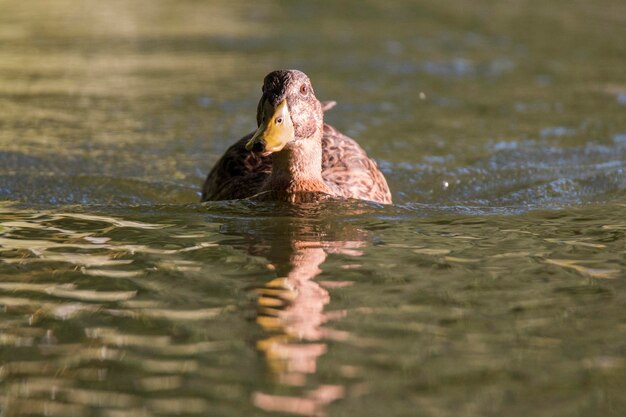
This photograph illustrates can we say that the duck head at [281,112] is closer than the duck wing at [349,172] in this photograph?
Yes

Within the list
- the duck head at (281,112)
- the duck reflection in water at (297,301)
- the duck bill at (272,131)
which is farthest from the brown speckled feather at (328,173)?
the duck bill at (272,131)

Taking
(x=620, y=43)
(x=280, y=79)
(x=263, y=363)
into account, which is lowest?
(x=263, y=363)

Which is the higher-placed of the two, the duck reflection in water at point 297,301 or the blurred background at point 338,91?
A: the blurred background at point 338,91

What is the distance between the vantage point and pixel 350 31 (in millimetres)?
15438

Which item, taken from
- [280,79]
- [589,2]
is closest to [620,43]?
[589,2]

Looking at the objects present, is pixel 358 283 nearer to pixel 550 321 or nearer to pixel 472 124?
pixel 550 321

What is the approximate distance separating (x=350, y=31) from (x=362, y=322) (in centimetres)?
1089

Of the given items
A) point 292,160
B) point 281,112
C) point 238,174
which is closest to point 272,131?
point 281,112

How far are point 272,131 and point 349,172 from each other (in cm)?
140

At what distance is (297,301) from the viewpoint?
5242 millimetres

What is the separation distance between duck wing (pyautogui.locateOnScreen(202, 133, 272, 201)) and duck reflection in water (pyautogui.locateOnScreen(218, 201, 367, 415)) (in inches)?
27.7

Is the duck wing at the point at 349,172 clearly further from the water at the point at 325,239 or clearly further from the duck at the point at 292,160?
the water at the point at 325,239

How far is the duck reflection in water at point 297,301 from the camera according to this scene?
4.16 m

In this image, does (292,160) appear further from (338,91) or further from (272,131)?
(338,91)
